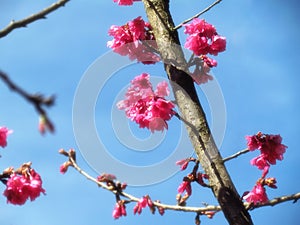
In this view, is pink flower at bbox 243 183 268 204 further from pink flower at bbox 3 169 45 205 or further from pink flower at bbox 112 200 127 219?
pink flower at bbox 3 169 45 205

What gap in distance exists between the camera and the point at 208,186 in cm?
384

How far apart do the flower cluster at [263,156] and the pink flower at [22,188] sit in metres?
1.94

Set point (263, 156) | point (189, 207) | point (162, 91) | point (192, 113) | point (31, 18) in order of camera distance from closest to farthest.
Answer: point (31, 18), point (189, 207), point (192, 113), point (263, 156), point (162, 91)

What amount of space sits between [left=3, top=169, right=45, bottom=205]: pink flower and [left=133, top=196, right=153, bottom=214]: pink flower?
0.91 meters

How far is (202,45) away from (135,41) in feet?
2.32

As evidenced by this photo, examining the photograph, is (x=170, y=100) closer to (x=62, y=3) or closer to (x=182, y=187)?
(x=182, y=187)

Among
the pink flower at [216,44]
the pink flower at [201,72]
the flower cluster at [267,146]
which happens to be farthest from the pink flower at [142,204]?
the pink flower at [216,44]

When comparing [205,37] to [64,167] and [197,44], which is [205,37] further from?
[64,167]

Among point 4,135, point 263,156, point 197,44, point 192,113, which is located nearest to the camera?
point 192,113

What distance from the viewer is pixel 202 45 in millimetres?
4648

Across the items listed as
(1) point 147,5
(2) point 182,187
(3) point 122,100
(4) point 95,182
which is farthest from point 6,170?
(1) point 147,5

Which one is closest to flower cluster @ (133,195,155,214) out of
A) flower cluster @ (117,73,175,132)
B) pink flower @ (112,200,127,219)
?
pink flower @ (112,200,127,219)

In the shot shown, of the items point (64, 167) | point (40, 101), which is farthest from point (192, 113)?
point (40, 101)

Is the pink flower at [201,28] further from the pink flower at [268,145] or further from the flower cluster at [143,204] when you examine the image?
the flower cluster at [143,204]
